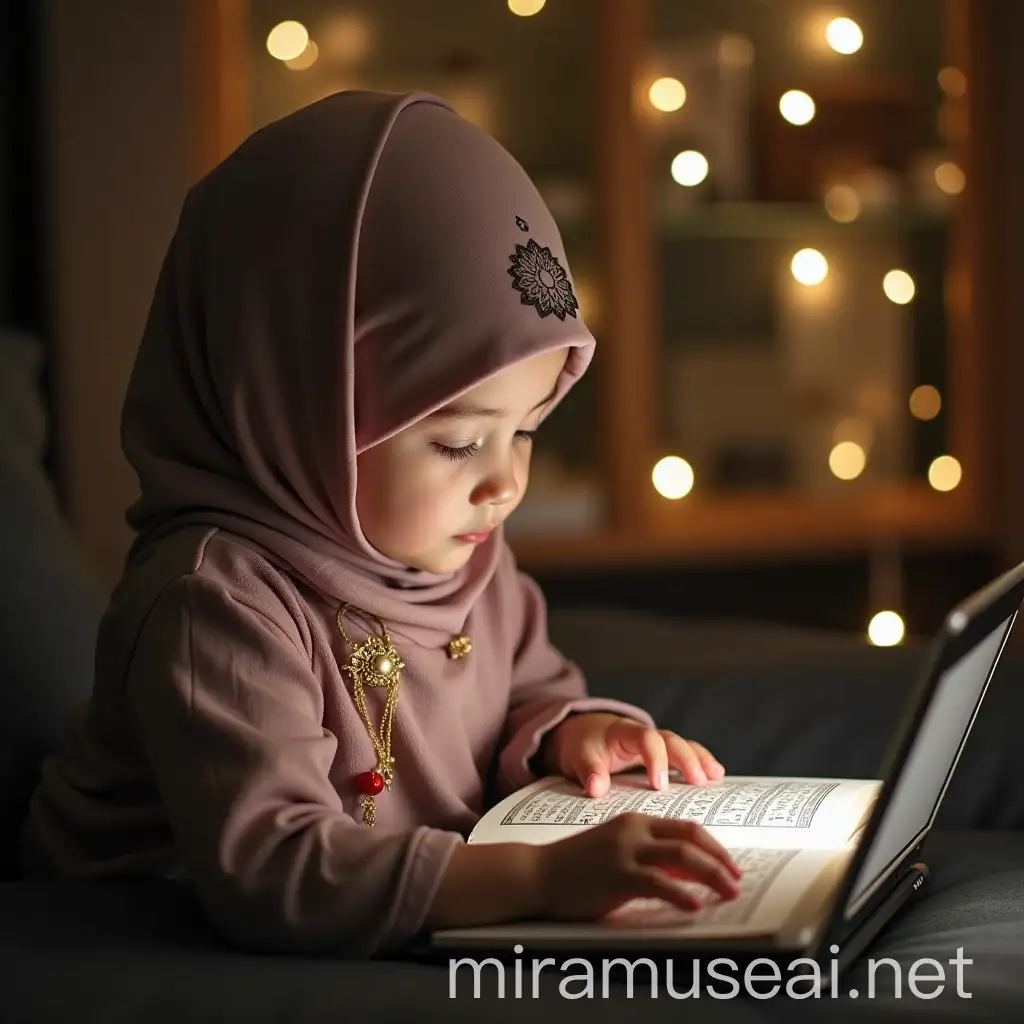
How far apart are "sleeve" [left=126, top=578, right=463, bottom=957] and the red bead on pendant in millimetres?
73

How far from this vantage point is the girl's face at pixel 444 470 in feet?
3.24

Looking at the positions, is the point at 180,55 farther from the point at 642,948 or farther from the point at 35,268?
the point at 642,948

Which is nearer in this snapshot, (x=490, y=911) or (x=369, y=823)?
(x=490, y=911)

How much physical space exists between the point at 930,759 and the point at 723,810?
15 cm

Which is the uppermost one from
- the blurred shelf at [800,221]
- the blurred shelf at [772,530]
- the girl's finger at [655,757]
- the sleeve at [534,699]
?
the blurred shelf at [800,221]

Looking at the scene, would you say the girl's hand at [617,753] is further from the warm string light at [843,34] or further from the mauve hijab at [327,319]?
the warm string light at [843,34]

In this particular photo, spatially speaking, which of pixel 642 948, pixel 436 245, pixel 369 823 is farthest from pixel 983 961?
pixel 436 245

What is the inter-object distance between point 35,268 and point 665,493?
Answer: 1.18m

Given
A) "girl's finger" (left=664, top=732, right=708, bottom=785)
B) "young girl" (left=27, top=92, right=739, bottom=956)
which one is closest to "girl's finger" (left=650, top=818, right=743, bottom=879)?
"young girl" (left=27, top=92, right=739, bottom=956)

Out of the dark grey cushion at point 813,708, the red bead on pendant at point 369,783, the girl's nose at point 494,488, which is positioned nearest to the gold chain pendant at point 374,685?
the red bead on pendant at point 369,783

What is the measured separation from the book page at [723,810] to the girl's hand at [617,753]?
0.04ft

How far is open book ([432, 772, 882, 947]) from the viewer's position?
2.52 feet

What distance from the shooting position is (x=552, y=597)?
276cm

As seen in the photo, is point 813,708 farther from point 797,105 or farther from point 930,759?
point 797,105
